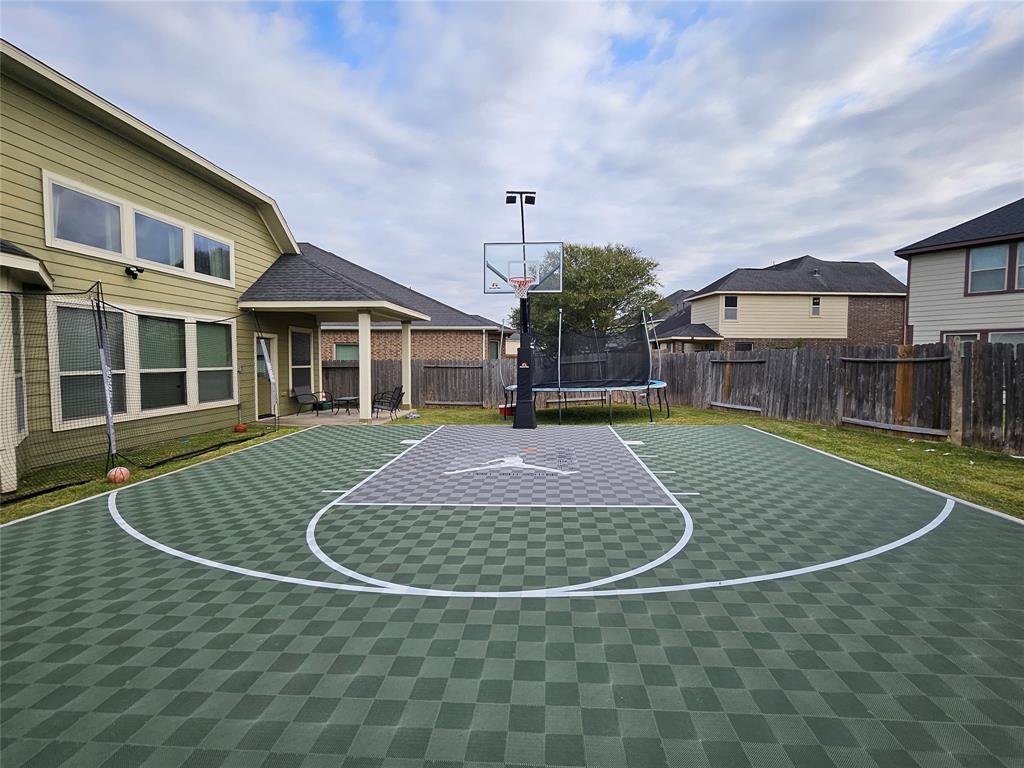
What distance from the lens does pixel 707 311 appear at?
89.3ft

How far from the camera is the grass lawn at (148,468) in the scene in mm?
5566

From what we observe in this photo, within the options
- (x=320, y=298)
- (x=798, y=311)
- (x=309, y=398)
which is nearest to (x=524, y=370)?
(x=320, y=298)

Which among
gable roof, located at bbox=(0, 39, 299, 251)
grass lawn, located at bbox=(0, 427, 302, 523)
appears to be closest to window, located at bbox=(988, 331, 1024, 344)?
grass lawn, located at bbox=(0, 427, 302, 523)

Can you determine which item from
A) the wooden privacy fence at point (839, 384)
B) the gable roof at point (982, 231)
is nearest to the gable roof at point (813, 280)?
the gable roof at point (982, 231)

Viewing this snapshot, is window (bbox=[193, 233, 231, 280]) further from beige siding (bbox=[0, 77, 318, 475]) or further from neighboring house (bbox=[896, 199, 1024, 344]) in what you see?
neighboring house (bbox=[896, 199, 1024, 344])

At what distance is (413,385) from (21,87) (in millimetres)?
11801

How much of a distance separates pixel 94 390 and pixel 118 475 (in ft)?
7.40

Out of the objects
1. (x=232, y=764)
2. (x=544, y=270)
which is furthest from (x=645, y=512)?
(x=544, y=270)

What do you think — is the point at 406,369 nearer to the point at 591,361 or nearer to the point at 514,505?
the point at 591,361

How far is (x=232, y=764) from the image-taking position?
1.94 meters

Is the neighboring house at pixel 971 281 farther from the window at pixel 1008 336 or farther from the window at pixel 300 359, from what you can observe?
the window at pixel 300 359

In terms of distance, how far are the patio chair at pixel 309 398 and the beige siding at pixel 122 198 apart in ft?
5.73

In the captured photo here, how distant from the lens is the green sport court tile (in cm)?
206

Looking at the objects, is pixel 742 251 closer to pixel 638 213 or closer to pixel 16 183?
pixel 638 213
